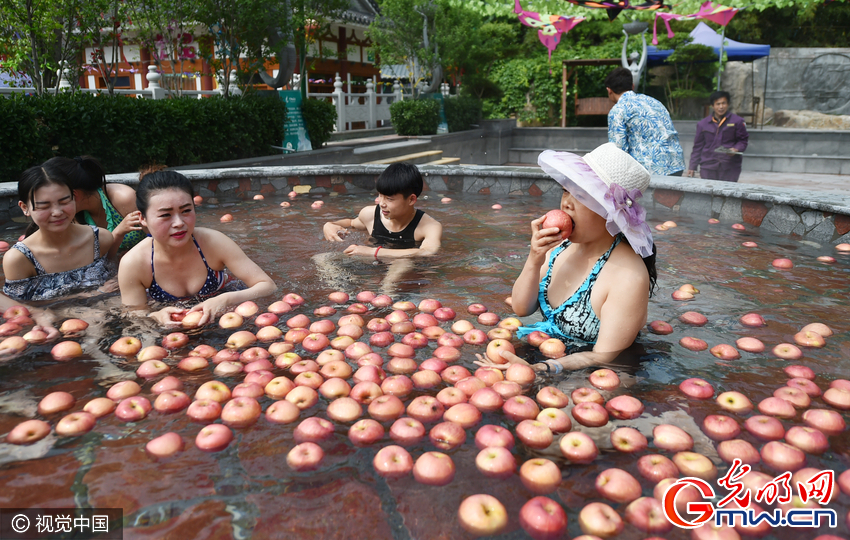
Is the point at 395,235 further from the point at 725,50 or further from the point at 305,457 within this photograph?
the point at 725,50

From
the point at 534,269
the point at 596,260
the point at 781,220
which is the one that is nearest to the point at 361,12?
the point at 781,220

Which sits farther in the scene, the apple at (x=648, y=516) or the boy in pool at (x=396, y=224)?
the boy in pool at (x=396, y=224)

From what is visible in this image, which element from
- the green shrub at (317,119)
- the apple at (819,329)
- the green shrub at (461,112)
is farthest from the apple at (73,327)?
the green shrub at (461,112)

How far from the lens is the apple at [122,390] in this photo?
9.41 feet

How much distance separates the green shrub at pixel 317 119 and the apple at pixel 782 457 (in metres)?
12.9

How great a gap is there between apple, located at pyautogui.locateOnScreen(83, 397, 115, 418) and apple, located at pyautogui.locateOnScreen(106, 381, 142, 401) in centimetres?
5

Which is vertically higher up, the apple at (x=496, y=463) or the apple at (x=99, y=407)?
the apple at (x=99, y=407)

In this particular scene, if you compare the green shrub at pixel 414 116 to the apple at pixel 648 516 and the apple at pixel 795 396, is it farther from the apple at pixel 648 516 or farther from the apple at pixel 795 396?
the apple at pixel 648 516

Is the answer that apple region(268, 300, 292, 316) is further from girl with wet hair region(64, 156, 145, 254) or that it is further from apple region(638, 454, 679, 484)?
apple region(638, 454, 679, 484)

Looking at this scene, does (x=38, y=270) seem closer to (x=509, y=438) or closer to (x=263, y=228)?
(x=263, y=228)

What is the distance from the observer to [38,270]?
4.57 m

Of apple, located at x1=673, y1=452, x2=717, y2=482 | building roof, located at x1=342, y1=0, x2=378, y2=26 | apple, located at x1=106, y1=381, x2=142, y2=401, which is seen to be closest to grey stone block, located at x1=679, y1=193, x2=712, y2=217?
apple, located at x1=673, y1=452, x2=717, y2=482

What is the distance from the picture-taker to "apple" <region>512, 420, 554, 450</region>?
249 cm

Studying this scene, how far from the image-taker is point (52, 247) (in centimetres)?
461
